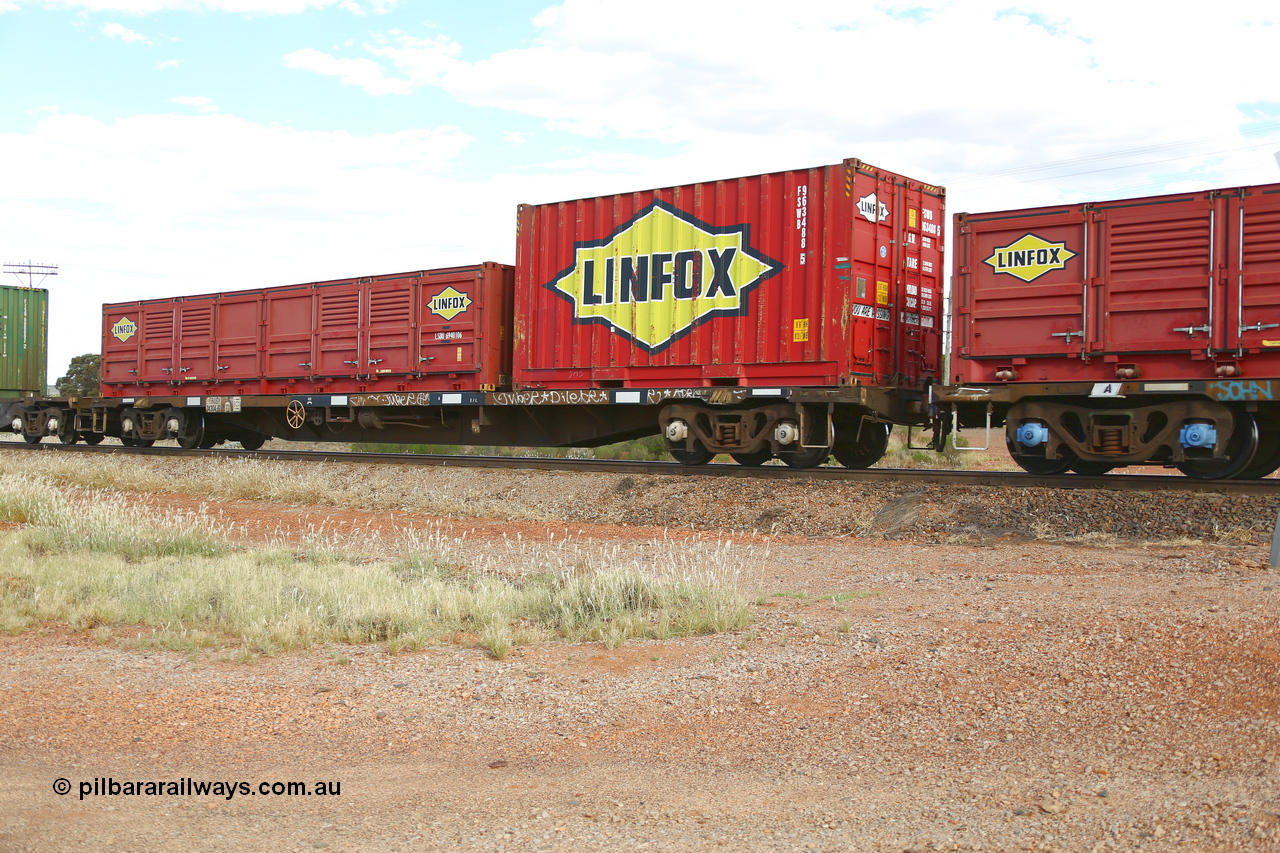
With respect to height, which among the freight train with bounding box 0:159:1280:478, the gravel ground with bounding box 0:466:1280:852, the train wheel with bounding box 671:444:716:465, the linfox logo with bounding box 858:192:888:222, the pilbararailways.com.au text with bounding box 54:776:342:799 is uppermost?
the linfox logo with bounding box 858:192:888:222

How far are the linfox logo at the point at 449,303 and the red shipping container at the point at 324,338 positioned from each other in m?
0.02

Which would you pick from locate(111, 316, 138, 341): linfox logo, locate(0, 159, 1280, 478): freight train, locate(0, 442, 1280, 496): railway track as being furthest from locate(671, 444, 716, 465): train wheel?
locate(111, 316, 138, 341): linfox logo

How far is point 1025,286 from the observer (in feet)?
37.9

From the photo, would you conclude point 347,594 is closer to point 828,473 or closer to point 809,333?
point 828,473

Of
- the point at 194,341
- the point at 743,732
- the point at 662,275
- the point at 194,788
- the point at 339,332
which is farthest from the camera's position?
the point at 194,341

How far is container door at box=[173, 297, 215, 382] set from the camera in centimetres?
2058

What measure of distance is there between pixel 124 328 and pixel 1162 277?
20271mm

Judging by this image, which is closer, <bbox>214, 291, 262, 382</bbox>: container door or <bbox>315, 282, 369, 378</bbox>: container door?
<bbox>315, 282, 369, 378</bbox>: container door

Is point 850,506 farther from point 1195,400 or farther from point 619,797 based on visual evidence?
point 619,797

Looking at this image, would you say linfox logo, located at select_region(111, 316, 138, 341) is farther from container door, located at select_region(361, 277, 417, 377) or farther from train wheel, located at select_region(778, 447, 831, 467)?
train wheel, located at select_region(778, 447, 831, 467)

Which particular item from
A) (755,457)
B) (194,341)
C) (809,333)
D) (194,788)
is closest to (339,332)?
(194,341)

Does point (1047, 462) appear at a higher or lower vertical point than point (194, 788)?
higher

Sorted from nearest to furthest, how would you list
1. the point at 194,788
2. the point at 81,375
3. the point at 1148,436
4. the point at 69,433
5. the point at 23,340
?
1. the point at 194,788
2. the point at 1148,436
3. the point at 69,433
4. the point at 23,340
5. the point at 81,375

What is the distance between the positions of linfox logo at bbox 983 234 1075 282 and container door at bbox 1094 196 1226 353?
48 centimetres
